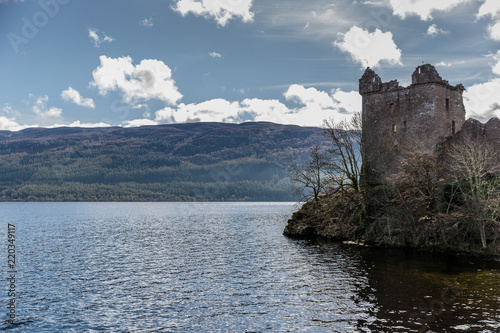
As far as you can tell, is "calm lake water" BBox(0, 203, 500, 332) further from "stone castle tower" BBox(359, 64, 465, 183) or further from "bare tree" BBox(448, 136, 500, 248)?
"stone castle tower" BBox(359, 64, 465, 183)

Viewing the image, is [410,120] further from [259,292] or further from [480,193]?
[259,292]

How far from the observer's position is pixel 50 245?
5466 centimetres

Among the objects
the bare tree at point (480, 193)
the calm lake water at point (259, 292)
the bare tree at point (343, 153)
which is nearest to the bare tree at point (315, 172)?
the bare tree at point (343, 153)

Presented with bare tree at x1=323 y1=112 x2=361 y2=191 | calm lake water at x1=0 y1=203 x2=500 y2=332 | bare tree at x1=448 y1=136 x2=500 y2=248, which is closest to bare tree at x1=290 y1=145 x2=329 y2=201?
bare tree at x1=323 y1=112 x2=361 y2=191

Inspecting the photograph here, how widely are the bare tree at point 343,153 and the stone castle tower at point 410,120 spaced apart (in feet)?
5.50

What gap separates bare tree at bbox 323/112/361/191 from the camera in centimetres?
5575

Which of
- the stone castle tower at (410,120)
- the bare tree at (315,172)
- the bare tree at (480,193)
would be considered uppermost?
the stone castle tower at (410,120)

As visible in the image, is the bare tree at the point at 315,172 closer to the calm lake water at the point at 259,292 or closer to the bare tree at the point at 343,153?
the bare tree at the point at 343,153

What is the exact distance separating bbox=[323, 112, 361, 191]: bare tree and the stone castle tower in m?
1.68

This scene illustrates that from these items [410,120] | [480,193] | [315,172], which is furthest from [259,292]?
[410,120]

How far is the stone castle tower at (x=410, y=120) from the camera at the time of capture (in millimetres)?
53469

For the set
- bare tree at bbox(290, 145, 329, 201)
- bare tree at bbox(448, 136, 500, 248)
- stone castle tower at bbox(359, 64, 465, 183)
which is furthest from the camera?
bare tree at bbox(290, 145, 329, 201)

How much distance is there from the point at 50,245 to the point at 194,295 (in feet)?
123

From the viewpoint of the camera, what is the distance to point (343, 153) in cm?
5706
